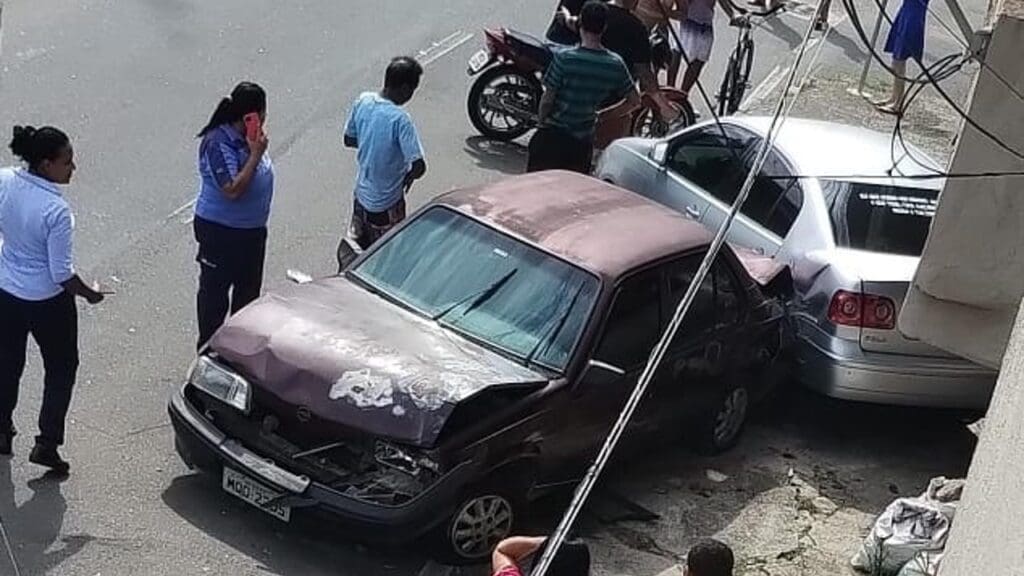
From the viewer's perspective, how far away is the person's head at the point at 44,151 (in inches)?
290

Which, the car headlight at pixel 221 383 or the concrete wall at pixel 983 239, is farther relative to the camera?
the car headlight at pixel 221 383

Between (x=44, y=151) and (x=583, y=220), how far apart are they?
2.77 m

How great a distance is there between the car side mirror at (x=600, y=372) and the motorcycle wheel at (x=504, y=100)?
544cm

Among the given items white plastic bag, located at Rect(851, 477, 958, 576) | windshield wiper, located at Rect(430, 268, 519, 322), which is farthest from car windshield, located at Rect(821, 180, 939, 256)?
windshield wiper, located at Rect(430, 268, 519, 322)

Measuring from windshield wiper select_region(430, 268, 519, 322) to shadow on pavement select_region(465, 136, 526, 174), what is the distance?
15.9 ft

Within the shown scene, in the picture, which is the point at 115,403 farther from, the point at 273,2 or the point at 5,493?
the point at 273,2

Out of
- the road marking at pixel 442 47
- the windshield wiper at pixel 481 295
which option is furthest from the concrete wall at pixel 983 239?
the road marking at pixel 442 47

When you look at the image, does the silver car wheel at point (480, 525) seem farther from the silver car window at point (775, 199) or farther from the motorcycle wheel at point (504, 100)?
the motorcycle wheel at point (504, 100)

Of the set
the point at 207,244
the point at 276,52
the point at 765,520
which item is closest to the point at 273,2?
the point at 276,52

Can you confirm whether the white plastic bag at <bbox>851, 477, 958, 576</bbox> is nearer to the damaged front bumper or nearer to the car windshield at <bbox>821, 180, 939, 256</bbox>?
the car windshield at <bbox>821, 180, 939, 256</bbox>

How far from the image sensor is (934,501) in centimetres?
830

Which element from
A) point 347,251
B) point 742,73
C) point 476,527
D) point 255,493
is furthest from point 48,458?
point 742,73

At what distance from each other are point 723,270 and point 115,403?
3.26 m

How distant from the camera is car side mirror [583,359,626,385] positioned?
796 cm
